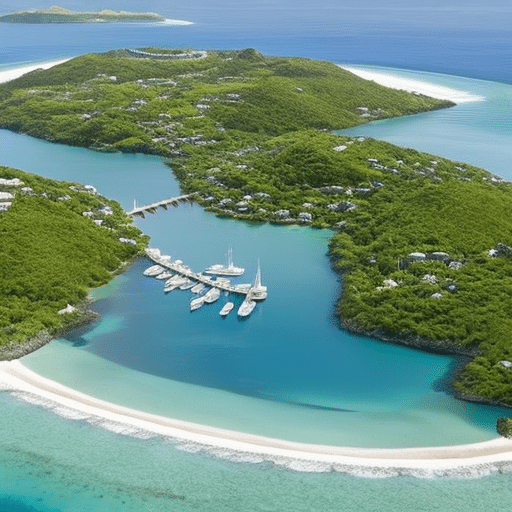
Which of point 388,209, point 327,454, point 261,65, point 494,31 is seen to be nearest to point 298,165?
point 388,209

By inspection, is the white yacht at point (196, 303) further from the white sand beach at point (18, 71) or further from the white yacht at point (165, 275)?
the white sand beach at point (18, 71)

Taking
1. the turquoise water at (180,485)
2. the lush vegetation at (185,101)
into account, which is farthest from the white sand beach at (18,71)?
the turquoise water at (180,485)

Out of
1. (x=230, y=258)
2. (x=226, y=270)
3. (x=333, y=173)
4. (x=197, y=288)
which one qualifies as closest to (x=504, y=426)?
(x=197, y=288)

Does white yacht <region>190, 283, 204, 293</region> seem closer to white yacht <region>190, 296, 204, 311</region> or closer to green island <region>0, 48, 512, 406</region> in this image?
white yacht <region>190, 296, 204, 311</region>

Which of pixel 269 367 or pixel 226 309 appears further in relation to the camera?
pixel 226 309

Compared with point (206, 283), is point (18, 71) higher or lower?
lower

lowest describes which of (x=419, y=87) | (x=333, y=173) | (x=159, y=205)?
(x=419, y=87)

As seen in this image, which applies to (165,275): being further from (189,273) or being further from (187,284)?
(187,284)
